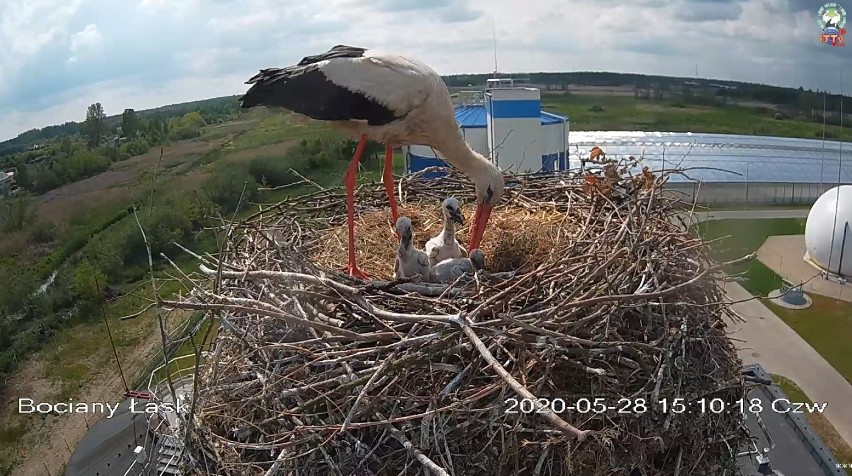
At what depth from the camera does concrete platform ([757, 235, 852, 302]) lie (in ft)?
29.5

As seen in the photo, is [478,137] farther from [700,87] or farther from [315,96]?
[315,96]

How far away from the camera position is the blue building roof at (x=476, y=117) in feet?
33.0

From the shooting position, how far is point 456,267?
270 centimetres

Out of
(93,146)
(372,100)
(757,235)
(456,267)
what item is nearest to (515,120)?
(757,235)

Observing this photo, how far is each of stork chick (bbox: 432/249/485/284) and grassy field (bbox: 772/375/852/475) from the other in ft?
15.7

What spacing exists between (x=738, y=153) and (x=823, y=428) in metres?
9.91

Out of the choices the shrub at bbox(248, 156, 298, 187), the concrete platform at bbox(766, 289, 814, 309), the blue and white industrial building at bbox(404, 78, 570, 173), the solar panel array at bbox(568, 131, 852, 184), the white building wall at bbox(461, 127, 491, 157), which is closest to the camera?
the shrub at bbox(248, 156, 298, 187)

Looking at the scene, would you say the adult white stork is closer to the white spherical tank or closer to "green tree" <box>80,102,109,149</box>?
"green tree" <box>80,102,109,149</box>

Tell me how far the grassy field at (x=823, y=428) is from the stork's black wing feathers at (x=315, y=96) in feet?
17.8

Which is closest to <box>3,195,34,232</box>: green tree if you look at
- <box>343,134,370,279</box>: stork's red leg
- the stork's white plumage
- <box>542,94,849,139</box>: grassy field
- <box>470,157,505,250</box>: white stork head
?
<box>343,134,370,279</box>: stork's red leg

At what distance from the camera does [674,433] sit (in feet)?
6.52

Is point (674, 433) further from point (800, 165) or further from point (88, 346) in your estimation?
point (800, 165)

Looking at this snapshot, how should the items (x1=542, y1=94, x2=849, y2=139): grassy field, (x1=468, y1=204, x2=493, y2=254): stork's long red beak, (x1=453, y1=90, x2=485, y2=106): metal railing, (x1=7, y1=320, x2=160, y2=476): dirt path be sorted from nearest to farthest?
(x1=468, y1=204, x2=493, y2=254): stork's long red beak, (x1=7, y1=320, x2=160, y2=476): dirt path, (x1=453, y1=90, x2=485, y2=106): metal railing, (x1=542, y1=94, x2=849, y2=139): grassy field

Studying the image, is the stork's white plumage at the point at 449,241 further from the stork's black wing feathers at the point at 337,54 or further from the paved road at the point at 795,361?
the paved road at the point at 795,361
